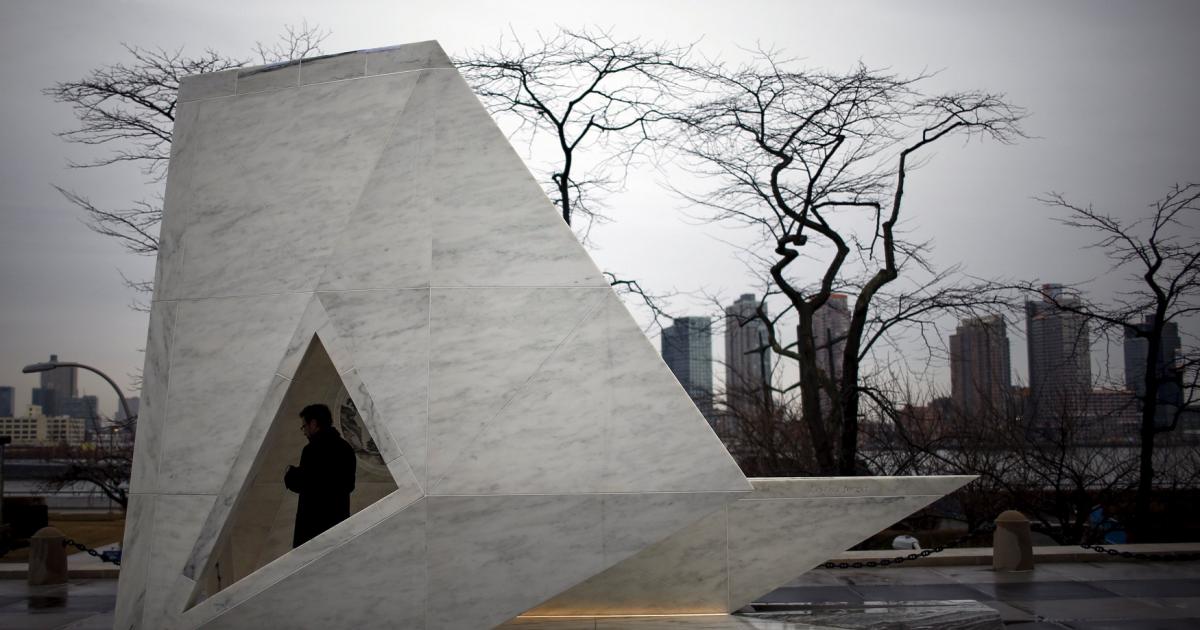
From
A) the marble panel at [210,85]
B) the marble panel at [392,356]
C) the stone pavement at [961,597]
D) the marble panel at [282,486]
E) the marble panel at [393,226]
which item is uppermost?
the marble panel at [210,85]

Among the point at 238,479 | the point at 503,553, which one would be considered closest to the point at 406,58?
the point at 238,479

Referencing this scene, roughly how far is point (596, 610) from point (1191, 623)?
5270 mm

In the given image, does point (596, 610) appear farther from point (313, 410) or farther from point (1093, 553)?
point (1093, 553)

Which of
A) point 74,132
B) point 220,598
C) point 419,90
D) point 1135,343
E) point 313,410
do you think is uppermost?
Result: point 74,132

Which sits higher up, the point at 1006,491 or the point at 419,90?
the point at 419,90

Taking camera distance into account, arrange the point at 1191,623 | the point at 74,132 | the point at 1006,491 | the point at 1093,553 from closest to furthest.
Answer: the point at 1191,623 → the point at 1093,553 → the point at 74,132 → the point at 1006,491

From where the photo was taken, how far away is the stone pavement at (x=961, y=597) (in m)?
8.12

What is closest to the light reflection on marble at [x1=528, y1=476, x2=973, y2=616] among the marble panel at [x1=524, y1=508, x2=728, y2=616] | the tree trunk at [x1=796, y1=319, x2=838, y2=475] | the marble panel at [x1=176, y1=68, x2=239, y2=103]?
the marble panel at [x1=524, y1=508, x2=728, y2=616]

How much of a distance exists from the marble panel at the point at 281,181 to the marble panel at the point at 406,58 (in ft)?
0.31

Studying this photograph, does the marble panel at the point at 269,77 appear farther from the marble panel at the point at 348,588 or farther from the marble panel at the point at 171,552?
the marble panel at the point at 348,588

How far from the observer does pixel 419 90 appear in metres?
6.96

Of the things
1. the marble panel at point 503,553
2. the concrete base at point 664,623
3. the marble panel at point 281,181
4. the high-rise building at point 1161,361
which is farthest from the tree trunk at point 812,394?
the marble panel at point 281,181

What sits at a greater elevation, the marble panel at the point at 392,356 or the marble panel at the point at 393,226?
the marble panel at the point at 393,226

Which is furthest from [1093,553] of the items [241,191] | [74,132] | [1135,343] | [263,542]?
[74,132]
